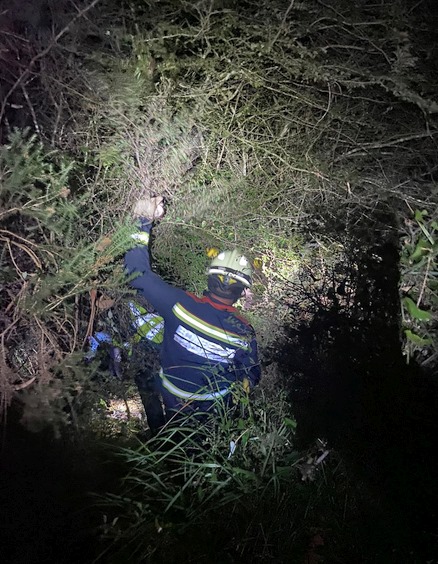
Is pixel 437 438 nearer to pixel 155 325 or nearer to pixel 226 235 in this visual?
pixel 226 235

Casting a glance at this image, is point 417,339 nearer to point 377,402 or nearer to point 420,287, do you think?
point 420,287

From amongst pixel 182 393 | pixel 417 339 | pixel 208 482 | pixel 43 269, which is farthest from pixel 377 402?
pixel 43 269

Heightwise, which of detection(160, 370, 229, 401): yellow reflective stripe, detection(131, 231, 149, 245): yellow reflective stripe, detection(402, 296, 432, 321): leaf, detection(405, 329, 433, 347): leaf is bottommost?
detection(160, 370, 229, 401): yellow reflective stripe

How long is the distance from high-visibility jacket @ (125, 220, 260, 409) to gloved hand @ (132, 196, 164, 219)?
66 centimetres

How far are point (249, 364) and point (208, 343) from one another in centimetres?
41

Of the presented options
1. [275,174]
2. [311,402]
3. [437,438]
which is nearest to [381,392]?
[437,438]

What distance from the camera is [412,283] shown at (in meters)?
2.42

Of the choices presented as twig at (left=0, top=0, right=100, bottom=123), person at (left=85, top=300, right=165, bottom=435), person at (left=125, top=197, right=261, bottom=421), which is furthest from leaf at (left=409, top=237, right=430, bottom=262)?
twig at (left=0, top=0, right=100, bottom=123)

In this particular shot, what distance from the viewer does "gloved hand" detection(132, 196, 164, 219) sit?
86.3 inches

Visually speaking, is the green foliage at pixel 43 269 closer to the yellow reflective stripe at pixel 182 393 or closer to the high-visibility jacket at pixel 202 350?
the high-visibility jacket at pixel 202 350

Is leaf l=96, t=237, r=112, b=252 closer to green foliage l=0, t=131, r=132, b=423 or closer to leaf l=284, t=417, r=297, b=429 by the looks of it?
green foliage l=0, t=131, r=132, b=423

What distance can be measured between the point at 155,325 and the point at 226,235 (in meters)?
0.87

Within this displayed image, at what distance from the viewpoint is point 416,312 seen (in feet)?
7.39

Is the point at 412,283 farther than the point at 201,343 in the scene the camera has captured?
No
